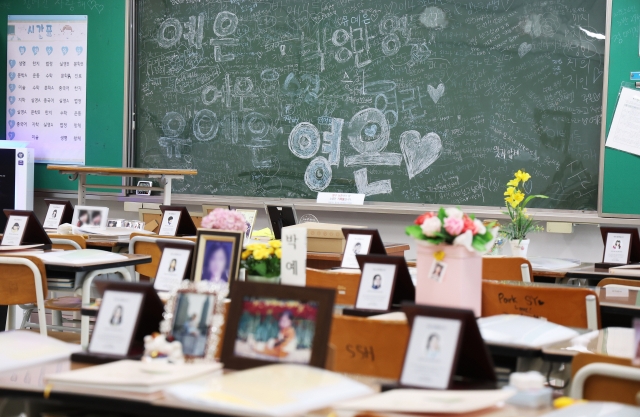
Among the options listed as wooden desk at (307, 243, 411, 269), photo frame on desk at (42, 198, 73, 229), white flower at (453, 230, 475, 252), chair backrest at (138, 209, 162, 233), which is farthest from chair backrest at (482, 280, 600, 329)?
chair backrest at (138, 209, 162, 233)

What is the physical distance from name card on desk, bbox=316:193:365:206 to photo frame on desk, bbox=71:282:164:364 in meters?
5.21

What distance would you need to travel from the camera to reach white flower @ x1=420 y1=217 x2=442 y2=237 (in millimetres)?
2746

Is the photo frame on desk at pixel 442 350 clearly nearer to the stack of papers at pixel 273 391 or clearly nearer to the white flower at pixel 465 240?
the stack of papers at pixel 273 391

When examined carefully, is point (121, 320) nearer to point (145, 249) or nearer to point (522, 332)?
point (522, 332)

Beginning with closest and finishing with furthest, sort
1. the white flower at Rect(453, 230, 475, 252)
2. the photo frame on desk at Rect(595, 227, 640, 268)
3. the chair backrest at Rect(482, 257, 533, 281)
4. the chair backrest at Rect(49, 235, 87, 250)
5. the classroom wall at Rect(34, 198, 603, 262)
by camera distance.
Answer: the white flower at Rect(453, 230, 475, 252) < the chair backrest at Rect(482, 257, 533, 281) < the photo frame on desk at Rect(595, 227, 640, 268) < the chair backrest at Rect(49, 235, 87, 250) < the classroom wall at Rect(34, 198, 603, 262)

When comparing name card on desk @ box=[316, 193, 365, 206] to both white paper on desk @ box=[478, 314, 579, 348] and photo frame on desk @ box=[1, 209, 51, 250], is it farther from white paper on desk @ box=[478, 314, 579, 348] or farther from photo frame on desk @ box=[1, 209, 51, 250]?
white paper on desk @ box=[478, 314, 579, 348]

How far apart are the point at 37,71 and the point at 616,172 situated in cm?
573

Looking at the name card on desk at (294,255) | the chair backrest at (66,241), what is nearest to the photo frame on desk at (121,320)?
the name card on desk at (294,255)

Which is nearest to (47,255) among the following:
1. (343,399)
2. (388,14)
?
(343,399)

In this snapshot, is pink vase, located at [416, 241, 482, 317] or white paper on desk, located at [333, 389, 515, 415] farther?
Answer: pink vase, located at [416, 241, 482, 317]

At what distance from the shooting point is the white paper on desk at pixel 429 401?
1.69 meters

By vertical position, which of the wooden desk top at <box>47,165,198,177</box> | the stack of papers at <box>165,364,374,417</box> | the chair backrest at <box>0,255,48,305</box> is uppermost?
the wooden desk top at <box>47,165,198,177</box>

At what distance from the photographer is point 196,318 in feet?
7.24

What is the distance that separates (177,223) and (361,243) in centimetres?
214
